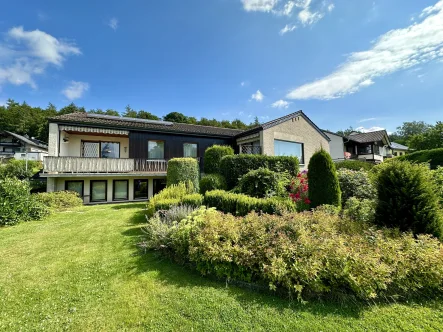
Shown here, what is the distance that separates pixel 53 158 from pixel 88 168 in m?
1.83

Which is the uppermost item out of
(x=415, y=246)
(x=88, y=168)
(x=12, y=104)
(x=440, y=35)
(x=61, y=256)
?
(x=12, y=104)

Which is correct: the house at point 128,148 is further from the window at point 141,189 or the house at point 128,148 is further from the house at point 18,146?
the house at point 18,146

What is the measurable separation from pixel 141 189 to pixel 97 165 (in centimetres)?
336

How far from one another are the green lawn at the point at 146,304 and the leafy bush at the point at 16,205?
3.86 meters

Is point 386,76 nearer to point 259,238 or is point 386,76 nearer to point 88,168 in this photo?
point 259,238

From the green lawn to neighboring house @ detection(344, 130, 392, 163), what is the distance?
112 ft

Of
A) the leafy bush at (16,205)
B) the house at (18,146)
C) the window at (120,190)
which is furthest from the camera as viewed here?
the house at (18,146)

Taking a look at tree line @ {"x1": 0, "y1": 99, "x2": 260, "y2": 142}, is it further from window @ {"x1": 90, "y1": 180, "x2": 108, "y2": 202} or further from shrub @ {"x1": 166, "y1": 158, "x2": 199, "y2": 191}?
shrub @ {"x1": 166, "y1": 158, "x2": 199, "y2": 191}

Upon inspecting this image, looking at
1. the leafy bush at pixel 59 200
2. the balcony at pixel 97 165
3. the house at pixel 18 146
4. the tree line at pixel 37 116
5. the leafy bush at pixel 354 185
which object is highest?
the tree line at pixel 37 116

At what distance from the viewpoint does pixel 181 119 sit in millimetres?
46656

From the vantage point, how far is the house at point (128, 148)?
11930mm

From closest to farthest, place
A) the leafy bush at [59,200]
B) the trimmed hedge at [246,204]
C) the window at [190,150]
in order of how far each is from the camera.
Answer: the trimmed hedge at [246,204]
the leafy bush at [59,200]
the window at [190,150]

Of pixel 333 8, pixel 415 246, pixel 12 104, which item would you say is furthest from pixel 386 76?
pixel 12 104

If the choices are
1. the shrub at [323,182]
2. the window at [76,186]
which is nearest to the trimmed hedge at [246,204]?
the shrub at [323,182]
